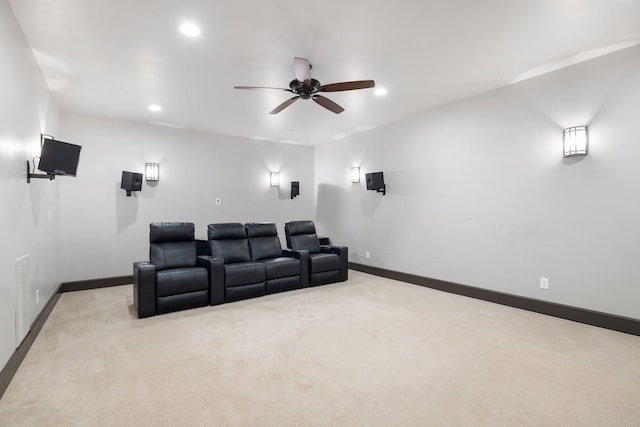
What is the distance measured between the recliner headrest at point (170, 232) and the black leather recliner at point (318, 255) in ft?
5.62

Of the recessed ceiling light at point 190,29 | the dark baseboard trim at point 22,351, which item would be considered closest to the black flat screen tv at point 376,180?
the recessed ceiling light at point 190,29

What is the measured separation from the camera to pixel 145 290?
12.0 feet

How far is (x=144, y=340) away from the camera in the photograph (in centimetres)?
303

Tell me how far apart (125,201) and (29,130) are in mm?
2597

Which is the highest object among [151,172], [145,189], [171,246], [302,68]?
[302,68]

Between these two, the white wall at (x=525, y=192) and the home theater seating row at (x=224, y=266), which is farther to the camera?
the home theater seating row at (x=224, y=266)

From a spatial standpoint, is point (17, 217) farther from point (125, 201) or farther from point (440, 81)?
point (440, 81)

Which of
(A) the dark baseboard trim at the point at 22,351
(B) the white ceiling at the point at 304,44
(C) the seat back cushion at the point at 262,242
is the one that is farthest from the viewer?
(C) the seat back cushion at the point at 262,242

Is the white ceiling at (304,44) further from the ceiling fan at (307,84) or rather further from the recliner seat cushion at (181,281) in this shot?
the recliner seat cushion at (181,281)

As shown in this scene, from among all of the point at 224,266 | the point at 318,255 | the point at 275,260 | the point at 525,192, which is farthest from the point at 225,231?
the point at 525,192

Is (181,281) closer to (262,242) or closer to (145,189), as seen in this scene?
(262,242)

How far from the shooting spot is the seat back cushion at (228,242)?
4.71 metres

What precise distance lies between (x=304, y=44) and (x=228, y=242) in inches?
120

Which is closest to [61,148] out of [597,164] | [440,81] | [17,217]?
[17,217]
